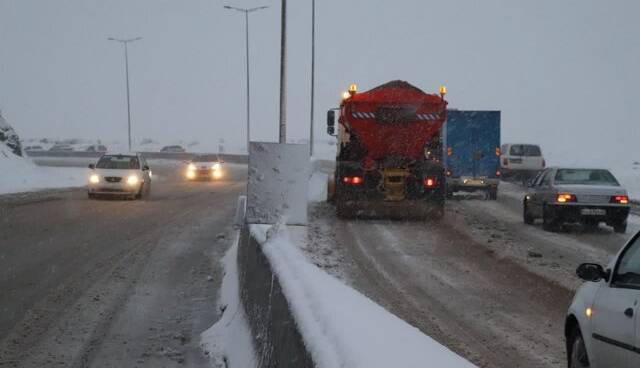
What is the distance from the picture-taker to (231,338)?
8430mm

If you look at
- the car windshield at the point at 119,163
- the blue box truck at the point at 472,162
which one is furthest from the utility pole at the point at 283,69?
the blue box truck at the point at 472,162

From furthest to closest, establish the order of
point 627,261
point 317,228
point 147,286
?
point 317,228 < point 147,286 < point 627,261

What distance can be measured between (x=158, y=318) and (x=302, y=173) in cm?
565

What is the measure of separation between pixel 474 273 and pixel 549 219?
24.2ft

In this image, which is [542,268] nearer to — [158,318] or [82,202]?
[158,318]

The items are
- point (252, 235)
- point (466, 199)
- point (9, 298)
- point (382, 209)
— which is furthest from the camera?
point (466, 199)

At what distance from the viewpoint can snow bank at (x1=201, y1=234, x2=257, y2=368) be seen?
23.9ft

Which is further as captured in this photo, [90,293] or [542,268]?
[542,268]

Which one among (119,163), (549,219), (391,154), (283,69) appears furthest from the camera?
(119,163)

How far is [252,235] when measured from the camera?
1040 centimetres

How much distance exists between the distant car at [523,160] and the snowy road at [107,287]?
77.1ft

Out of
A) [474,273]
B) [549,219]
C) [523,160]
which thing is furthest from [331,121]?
[523,160]

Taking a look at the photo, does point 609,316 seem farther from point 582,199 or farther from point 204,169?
Answer: point 204,169

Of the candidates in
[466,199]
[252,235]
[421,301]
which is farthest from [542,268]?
[466,199]
